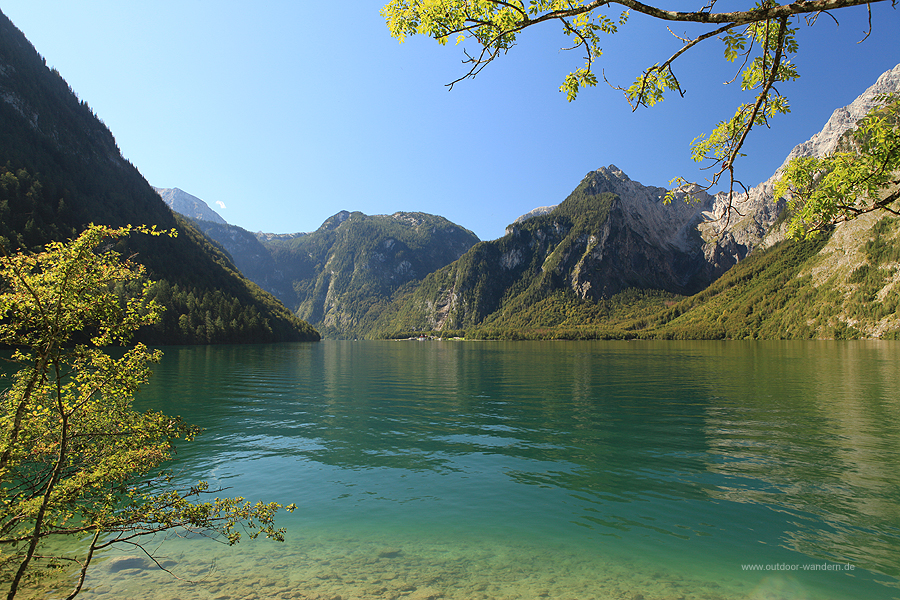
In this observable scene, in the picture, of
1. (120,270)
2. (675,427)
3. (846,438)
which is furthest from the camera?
(675,427)

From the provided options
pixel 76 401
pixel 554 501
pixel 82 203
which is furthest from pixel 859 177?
pixel 82 203

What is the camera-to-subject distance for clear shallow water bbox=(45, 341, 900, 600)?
9.27m

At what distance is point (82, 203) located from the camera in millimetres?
150125

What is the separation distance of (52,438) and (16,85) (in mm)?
255036

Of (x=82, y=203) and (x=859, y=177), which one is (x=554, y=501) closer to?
(x=859, y=177)

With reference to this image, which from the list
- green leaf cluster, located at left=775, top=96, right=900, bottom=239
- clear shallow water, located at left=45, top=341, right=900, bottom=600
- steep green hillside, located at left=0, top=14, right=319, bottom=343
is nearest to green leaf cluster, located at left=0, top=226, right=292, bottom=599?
clear shallow water, located at left=45, top=341, right=900, bottom=600

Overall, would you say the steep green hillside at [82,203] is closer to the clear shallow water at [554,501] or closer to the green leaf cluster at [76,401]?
the clear shallow water at [554,501]

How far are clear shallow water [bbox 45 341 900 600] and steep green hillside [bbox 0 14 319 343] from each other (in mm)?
115853

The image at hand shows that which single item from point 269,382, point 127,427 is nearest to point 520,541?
point 127,427

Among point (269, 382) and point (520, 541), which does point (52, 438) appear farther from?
point (269, 382)

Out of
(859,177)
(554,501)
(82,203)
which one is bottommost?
(554,501)

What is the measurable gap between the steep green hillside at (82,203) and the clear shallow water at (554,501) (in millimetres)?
115853

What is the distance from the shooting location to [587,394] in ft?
119

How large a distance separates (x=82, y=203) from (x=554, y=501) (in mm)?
199360
